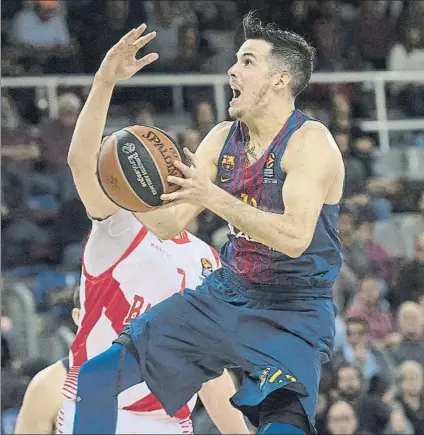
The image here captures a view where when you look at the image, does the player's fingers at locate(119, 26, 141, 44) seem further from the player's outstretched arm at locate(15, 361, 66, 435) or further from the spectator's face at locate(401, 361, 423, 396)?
the spectator's face at locate(401, 361, 423, 396)

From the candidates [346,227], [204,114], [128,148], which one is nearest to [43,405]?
[128,148]

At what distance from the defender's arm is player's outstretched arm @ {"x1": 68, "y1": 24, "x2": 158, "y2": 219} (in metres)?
0.67

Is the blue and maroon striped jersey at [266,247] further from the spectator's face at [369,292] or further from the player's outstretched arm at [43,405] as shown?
the spectator's face at [369,292]

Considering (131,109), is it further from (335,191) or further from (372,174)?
(335,191)

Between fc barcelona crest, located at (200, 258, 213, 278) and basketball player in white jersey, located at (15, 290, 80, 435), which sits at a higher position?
fc barcelona crest, located at (200, 258, 213, 278)

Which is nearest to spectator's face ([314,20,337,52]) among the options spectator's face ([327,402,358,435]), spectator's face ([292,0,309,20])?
spectator's face ([292,0,309,20])

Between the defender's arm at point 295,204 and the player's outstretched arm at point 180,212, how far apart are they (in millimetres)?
367

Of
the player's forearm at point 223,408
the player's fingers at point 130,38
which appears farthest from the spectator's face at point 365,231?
the player's fingers at point 130,38

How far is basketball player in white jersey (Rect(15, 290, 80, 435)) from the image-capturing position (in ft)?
16.2

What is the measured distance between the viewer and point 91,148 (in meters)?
4.02

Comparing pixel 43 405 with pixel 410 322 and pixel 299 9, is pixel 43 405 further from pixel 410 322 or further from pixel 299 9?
pixel 299 9

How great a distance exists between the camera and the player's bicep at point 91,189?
4070 millimetres

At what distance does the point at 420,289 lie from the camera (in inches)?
344

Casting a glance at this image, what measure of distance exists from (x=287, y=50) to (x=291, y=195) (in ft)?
2.29
